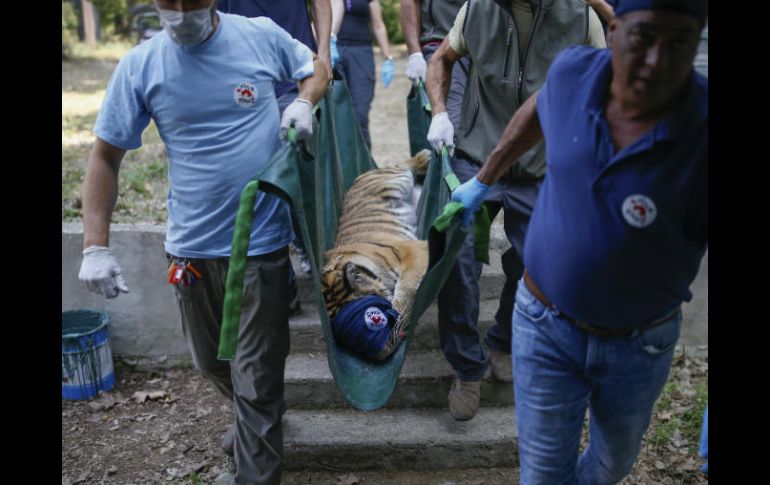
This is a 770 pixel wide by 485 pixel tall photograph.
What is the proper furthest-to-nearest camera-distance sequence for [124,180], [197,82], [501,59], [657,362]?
[124,180], [501,59], [197,82], [657,362]

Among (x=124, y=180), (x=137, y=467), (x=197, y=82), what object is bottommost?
(x=137, y=467)

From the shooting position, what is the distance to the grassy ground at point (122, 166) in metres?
4.75

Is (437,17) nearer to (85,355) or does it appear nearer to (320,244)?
(320,244)

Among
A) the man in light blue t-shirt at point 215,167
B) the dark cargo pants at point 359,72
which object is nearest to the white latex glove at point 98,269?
the man in light blue t-shirt at point 215,167

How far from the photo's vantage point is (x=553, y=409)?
1.81 metres

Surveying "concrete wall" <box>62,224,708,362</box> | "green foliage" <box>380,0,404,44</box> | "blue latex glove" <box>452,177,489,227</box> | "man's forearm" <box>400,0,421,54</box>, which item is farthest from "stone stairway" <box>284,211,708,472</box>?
"green foliage" <box>380,0,404,44</box>

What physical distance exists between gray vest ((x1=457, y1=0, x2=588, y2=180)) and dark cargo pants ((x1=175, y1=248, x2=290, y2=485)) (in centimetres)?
100

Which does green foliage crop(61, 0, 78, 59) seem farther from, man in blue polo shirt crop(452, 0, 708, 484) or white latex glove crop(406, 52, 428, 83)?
man in blue polo shirt crop(452, 0, 708, 484)

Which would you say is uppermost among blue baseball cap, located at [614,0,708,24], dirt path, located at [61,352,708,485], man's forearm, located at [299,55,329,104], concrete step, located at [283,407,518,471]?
blue baseball cap, located at [614,0,708,24]

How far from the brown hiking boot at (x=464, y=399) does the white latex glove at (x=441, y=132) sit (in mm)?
1007

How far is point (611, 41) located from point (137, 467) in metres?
2.75

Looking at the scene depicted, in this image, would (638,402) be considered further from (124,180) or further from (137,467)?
(124,180)

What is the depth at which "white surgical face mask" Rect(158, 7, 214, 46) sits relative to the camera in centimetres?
217

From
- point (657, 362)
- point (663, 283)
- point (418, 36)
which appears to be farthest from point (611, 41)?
point (418, 36)
